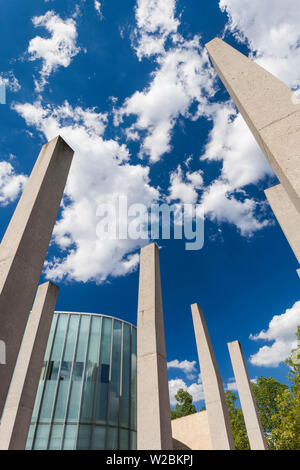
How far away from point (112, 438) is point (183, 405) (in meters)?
35.1

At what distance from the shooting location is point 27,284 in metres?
4.77

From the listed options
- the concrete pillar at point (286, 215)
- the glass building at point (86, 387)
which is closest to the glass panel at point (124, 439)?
the glass building at point (86, 387)

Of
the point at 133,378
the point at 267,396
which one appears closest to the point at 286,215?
the point at 133,378

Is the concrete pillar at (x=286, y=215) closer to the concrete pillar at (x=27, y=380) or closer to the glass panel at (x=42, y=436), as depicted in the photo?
the concrete pillar at (x=27, y=380)

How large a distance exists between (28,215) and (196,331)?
1233 cm

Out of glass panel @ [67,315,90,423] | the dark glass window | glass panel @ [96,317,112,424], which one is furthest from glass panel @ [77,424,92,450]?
the dark glass window

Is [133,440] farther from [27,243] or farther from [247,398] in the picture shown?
[27,243]

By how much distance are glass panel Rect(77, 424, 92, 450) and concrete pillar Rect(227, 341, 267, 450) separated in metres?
10.0

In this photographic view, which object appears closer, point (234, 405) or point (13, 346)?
point (13, 346)

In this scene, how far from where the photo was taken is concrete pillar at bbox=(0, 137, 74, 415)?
14.0 feet

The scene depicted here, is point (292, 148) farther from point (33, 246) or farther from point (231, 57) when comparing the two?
point (33, 246)

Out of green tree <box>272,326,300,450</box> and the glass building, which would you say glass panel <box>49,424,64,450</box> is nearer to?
the glass building

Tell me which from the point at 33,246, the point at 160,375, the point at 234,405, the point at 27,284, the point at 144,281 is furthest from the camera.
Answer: the point at 234,405
